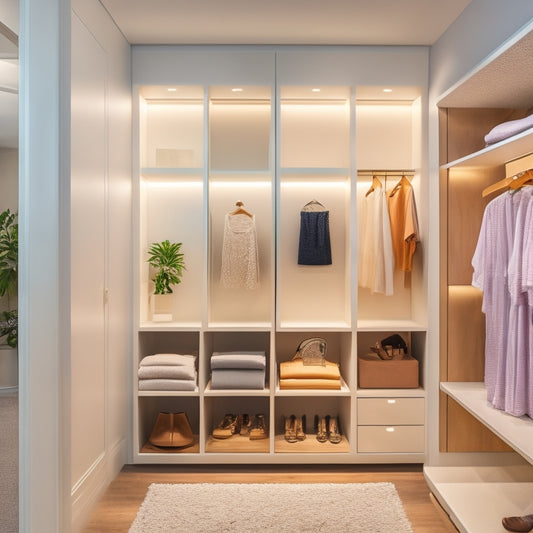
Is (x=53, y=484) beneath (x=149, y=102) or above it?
beneath

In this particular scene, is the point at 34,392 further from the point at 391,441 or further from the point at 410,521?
the point at 391,441

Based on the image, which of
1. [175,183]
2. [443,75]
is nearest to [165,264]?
[175,183]

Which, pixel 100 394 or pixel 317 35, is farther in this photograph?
pixel 317 35

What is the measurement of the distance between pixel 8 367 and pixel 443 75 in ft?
9.12

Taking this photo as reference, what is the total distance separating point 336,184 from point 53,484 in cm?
263

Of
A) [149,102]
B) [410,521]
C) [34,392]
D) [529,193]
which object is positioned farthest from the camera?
[149,102]

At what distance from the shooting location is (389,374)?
354 centimetres

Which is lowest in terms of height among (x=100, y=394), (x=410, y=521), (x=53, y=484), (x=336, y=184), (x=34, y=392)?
(x=410, y=521)

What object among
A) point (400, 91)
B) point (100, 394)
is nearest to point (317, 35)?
point (400, 91)

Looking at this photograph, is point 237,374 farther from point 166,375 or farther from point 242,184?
point 242,184

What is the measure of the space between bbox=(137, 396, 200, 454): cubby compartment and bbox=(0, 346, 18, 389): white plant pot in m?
1.45

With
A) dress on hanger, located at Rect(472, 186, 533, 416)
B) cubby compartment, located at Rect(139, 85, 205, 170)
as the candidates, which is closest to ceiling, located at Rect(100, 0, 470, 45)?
cubby compartment, located at Rect(139, 85, 205, 170)

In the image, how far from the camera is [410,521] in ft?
9.09

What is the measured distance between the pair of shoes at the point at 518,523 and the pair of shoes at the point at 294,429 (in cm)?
143
